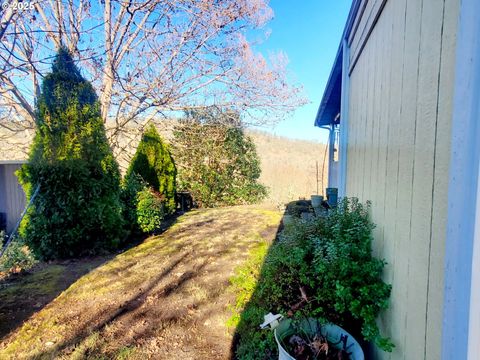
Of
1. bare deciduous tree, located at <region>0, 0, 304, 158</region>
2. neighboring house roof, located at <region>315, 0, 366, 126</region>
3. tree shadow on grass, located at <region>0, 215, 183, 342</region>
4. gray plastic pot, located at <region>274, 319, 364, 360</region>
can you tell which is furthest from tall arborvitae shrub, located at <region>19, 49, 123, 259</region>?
neighboring house roof, located at <region>315, 0, 366, 126</region>

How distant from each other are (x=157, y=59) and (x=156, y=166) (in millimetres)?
2668

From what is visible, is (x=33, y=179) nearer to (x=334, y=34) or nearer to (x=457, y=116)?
(x=457, y=116)

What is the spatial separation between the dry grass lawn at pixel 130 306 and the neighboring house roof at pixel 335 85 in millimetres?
3436

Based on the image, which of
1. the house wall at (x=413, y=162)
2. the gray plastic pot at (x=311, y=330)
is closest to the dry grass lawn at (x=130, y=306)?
the gray plastic pot at (x=311, y=330)

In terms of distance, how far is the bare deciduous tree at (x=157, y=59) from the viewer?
5.40 meters

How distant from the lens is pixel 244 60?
6.71 metres

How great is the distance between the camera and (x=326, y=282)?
1.72 meters

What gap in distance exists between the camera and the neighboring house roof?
3.19m

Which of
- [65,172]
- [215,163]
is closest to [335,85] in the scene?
[215,163]

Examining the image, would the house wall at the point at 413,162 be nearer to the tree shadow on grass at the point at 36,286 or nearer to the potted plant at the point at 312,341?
the potted plant at the point at 312,341

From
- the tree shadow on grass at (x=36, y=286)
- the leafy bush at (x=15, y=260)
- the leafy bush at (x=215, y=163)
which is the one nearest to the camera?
the tree shadow on grass at (x=36, y=286)

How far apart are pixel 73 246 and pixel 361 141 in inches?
173

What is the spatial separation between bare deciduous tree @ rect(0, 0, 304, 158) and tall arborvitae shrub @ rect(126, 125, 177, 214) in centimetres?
53

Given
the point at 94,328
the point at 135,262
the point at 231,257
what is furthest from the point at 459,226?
the point at 135,262
